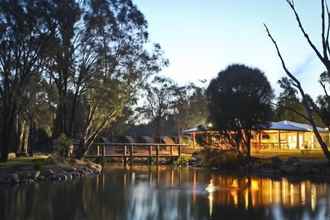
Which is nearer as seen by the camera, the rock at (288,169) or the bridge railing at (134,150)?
the rock at (288,169)

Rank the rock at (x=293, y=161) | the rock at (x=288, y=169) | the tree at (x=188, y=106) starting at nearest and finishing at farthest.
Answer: the rock at (x=288, y=169) < the rock at (x=293, y=161) < the tree at (x=188, y=106)

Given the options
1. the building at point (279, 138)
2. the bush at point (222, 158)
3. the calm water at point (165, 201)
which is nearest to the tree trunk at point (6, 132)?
the calm water at point (165, 201)

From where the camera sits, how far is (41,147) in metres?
49.6

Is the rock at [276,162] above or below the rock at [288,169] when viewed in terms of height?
above

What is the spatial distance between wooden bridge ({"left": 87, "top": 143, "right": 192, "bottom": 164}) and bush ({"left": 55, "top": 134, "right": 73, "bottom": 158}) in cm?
916

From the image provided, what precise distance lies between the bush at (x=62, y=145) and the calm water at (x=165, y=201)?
8351 mm

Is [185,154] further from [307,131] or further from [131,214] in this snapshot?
[131,214]

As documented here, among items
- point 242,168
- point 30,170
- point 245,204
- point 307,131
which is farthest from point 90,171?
point 307,131

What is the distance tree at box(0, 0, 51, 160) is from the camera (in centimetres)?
2502

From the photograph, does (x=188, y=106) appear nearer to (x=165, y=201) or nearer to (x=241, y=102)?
(x=241, y=102)

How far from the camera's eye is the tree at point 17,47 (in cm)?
2502

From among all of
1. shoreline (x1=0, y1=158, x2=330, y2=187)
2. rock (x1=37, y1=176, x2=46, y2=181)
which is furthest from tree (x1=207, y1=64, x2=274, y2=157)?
rock (x1=37, y1=176, x2=46, y2=181)

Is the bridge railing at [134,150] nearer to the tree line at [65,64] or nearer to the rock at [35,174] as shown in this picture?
the tree line at [65,64]

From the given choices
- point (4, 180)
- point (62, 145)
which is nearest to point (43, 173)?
point (4, 180)
